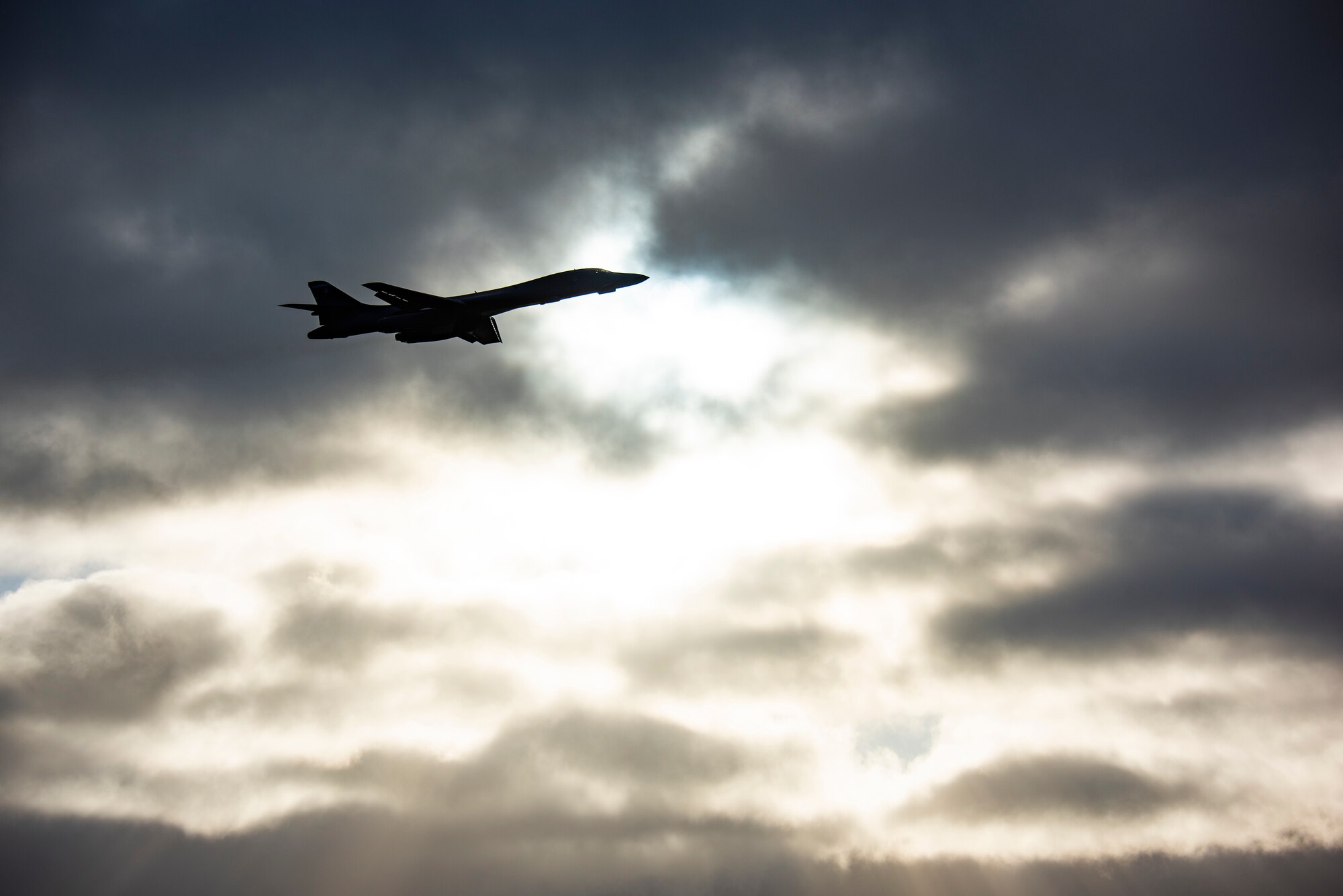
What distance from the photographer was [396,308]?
124m

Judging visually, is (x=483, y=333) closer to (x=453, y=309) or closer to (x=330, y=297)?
(x=453, y=309)

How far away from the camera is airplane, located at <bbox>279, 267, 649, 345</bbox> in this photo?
12175 cm

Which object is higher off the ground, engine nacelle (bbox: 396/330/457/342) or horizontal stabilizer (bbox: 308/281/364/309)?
horizontal stabilizer (bbox: 308/281/364/309)

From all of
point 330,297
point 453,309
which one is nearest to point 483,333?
point 453,309

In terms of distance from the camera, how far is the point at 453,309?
4811 inches

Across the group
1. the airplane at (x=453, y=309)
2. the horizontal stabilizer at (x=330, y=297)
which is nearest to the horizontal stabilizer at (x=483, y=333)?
the airplane at (x=453, y=309)

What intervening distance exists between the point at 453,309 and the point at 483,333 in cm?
593

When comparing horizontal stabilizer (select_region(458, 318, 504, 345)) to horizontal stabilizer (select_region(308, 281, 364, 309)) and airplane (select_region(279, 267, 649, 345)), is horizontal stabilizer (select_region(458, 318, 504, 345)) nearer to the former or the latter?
airplane (select_region(279, 267, 649, 345))

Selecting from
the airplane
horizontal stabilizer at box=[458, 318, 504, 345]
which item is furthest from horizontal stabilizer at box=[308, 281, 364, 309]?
horizontal stabilizer at box=[458, 318, 504, 345]

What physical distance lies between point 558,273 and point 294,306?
31.3 meters

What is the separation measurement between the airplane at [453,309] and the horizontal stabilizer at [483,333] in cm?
8

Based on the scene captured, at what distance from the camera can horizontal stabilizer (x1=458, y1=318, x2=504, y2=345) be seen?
126 metres

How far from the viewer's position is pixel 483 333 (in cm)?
12688

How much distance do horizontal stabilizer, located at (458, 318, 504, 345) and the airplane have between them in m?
0.08
